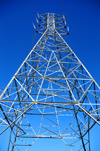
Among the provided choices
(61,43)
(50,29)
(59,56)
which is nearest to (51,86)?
(59,56)

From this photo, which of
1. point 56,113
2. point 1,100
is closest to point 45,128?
point 56,113

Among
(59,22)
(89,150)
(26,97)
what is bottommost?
(89,150)

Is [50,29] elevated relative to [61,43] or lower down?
elevated

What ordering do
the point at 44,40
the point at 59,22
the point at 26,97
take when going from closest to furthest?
the point at 26,97 → the point at 44,40 → the point at 59,22

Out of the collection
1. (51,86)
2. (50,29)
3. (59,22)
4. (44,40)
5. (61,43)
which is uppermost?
(59,22)

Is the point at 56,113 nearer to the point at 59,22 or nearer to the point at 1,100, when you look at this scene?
the point at 1,100

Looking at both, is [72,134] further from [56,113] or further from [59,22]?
[59,22]

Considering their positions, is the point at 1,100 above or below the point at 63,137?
above

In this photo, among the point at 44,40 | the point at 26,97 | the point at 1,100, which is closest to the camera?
the point at 1,100

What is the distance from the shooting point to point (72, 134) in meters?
12.1

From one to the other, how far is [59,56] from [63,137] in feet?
27.5

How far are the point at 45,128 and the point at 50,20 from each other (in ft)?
50.9

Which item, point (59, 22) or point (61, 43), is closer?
point (61, 43)

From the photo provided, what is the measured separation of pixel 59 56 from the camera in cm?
1404
